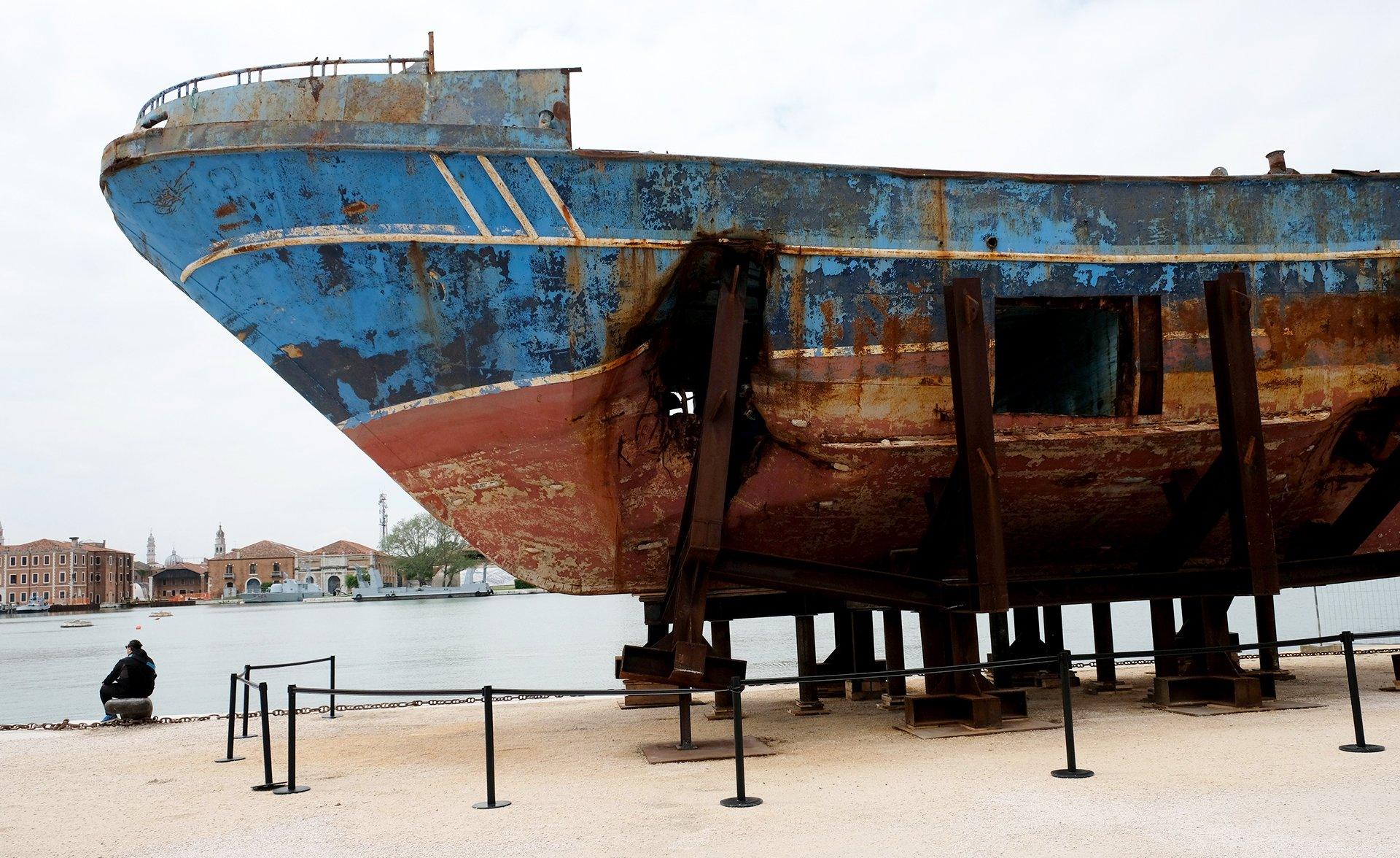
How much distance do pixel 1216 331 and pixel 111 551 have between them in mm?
136250

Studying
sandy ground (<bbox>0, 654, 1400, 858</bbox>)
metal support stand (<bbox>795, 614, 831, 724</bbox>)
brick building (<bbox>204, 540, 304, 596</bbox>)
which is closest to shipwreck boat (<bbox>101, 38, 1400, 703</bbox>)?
sandy ground (<bbox>0, 654, 1400, 858</bbox>)

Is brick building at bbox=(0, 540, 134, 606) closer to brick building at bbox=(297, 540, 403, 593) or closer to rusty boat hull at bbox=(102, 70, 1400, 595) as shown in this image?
brick building at bbox=(297, 540, 403, 593)

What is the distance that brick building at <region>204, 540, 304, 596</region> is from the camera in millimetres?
121688

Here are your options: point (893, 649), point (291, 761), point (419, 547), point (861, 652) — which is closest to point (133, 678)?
point (291, 761)

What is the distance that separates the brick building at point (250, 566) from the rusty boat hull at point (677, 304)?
123642 millimetres

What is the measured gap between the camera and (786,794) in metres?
5.45

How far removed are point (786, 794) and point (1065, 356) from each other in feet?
17.5

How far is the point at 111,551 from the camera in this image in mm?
122188

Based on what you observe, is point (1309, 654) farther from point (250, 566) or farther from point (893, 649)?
point (250, 566)

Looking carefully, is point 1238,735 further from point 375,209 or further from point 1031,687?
point 375,209

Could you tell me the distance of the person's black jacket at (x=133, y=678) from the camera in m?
11.1

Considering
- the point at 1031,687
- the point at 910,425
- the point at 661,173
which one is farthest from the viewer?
the point at 1031,687

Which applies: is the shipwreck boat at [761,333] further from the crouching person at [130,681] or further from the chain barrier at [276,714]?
the crouching person at [130,681]

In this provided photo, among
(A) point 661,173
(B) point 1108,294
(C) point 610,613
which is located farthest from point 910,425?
(C) point 610,613
